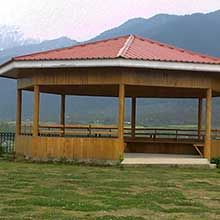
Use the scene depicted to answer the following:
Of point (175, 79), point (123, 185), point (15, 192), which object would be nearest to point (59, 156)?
point (175, 79)

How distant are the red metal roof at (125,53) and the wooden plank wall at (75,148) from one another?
2.65 meters

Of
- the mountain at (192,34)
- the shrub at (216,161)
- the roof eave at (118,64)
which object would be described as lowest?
the shrub at (216,161)

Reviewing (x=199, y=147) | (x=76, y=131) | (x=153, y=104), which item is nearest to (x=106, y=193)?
(x=76, y=131)

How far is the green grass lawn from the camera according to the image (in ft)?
30.8

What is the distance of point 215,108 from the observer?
267ft

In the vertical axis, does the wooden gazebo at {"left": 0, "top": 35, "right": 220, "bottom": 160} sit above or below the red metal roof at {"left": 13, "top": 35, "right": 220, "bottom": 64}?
below

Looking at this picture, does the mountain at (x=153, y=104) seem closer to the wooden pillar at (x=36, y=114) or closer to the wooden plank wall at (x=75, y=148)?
the wooden pillar at (x=36, y=114)

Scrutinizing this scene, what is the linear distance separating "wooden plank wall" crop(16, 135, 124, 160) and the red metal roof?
104 inches

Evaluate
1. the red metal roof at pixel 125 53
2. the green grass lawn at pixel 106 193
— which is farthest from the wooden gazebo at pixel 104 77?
the green grass lawn at pixel 106 193

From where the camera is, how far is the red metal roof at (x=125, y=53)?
18141 millimetres

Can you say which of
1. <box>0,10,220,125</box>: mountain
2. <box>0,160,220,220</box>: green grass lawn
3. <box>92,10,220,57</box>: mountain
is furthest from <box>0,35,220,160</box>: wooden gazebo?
<box>92,10,220,57</box>: mountain

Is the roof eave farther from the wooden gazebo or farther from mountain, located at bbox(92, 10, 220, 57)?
mountain, located at bbox(92, 10, 220, 57)

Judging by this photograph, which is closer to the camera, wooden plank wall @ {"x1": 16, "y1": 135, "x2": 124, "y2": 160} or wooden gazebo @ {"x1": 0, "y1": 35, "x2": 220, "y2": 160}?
wooden gazebo @ {"x1": 0, "y1": 35, "x2": 220, "y2": 160}

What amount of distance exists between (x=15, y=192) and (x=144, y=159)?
7752 mm
